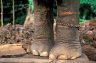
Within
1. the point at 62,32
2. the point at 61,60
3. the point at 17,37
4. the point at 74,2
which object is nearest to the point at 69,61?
the point at 61,60

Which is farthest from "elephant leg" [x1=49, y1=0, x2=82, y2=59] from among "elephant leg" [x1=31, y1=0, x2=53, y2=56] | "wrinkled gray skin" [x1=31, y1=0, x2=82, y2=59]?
"elephant leg" [x1=31, y1=0, x2=53, y2=56]

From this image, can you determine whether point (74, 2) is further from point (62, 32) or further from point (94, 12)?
point (94, 12)

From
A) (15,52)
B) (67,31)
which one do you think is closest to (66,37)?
(67,31)

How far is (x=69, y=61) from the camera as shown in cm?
230

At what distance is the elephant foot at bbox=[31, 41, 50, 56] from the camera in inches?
98.3

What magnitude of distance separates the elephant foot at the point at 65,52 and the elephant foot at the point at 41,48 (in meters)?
0.14

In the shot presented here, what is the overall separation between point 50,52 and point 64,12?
11.4 inches

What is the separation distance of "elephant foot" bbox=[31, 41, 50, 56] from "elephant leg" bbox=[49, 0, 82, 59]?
5.3 inches

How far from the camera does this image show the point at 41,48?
8.29 feet

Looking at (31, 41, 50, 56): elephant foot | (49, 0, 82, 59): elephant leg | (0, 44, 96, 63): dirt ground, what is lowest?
(0, 44, 96, 63): dirt ground

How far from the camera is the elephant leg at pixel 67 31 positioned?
2.32 metres

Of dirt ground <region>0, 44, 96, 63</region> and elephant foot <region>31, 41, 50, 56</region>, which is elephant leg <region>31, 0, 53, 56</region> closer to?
elephant foot <region>31, 41, 50, 56</region>

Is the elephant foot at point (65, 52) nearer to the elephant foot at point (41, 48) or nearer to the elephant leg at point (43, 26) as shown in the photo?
the elephant foot at point (41, 48)

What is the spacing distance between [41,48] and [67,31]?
0.93 ft
